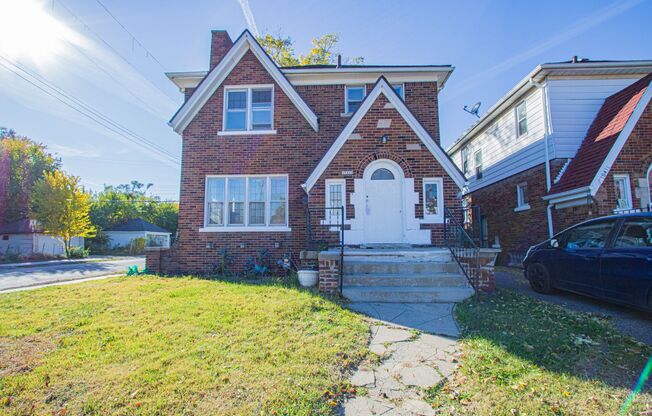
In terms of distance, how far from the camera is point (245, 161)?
1095cm

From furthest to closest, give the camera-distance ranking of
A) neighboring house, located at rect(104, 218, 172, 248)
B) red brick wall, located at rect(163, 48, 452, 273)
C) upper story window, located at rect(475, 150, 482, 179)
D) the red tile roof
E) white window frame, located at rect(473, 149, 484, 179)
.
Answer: neighboring house, located at rect(104, 218, 172, 248) < upper story window, located at rect(475, 150, 482, 179) < white window frame, located at rect(473, 149, 484, 179) < red brick wall, located at rect(163, 48, 452, 273) < the red tile roof

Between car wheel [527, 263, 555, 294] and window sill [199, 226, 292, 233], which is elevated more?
window sill [199, 226, 292, 233]

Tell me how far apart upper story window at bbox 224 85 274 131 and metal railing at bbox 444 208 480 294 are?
6.58m

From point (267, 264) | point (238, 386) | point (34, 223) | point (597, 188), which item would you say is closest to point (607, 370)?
point (238, 386)

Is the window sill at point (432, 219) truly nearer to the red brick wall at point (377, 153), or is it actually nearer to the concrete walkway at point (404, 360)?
the red brick wall at point (377, 153)

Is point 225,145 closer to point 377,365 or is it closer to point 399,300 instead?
point 399,300

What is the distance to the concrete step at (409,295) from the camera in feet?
21.1

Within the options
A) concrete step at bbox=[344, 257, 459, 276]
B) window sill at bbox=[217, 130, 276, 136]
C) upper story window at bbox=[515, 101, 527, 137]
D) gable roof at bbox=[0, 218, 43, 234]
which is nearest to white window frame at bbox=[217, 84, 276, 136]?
window sill at bbox=[217, 130, 276, 136]

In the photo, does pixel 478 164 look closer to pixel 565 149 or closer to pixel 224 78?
pixel 565 149

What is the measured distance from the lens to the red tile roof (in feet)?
31.6

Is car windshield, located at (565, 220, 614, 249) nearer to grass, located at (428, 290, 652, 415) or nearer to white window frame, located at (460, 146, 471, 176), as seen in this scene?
grass, located at (428, 290, 652, 415)

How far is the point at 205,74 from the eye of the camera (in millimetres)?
11633

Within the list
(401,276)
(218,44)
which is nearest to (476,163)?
(401,276)

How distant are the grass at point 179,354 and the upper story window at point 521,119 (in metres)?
11.5
